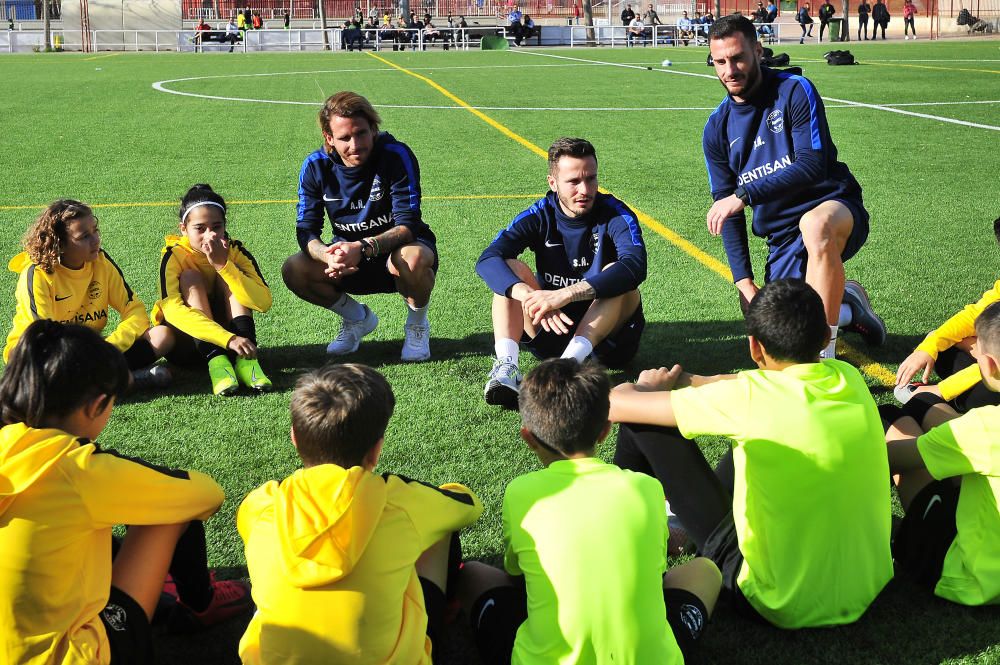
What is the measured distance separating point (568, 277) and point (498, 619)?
8.43 feet

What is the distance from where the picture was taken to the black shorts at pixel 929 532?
301 cm

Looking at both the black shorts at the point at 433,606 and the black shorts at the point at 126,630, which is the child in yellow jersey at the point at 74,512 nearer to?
the black shorts at the point at 126,630

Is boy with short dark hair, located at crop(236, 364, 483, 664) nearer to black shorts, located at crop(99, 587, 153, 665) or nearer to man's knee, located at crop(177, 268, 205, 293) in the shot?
black shorts, located at crop(99, 587, 153, 665)

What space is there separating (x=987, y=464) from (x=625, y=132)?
38.1 ft

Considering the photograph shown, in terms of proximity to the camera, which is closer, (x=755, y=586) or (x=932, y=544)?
(x=755, y=586)

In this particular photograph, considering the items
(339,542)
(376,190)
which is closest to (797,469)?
(339,542)

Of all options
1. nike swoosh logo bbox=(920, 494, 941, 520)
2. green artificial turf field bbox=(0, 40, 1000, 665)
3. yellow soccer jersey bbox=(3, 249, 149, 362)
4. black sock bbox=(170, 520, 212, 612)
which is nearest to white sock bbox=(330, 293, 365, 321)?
green artificial turf field bbox=(0, 40, 1000, 665)

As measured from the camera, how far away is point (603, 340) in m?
4.98

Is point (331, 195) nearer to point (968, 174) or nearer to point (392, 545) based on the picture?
point (392, 545)

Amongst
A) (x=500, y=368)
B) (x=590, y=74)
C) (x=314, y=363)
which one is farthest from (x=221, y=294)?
(x=590, y=74)

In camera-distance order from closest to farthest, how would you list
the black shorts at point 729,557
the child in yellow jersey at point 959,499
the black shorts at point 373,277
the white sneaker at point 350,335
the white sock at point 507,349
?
the child in yellow jersey at point 959,499
the black shorts at point 729,557
the white sock at point 507,349
the white sneaker at point 350,335
the black shorts at point 373,277

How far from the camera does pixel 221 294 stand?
533cm

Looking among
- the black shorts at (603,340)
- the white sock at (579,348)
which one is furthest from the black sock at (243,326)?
the white sock at (579,348)

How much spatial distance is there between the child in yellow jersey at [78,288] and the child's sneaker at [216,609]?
1839 millimetres
